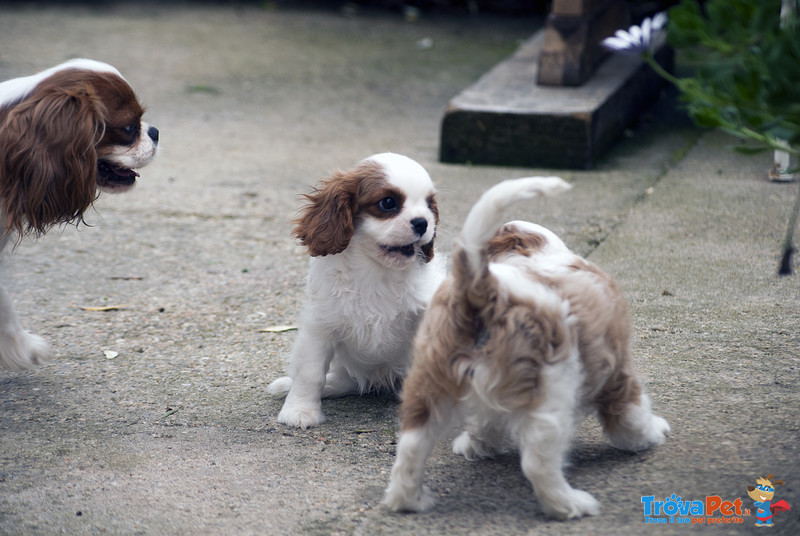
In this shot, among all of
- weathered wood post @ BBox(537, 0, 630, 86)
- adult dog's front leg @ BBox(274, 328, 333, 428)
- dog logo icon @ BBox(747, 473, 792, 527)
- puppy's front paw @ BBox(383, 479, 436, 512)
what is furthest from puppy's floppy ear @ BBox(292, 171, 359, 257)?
weathered wood post @ BBox(537, 0, 630, 86)

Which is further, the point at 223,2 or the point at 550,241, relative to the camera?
the point at 223,2

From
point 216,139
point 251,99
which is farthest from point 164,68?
point 216,139

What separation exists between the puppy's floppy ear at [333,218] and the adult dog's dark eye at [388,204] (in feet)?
0.32

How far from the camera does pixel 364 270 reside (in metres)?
3.22

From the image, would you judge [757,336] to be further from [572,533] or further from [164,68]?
[164,68]

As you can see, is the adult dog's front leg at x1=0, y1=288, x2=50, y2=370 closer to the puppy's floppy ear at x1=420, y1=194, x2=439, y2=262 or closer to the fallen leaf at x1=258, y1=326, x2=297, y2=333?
the fallen leaf at x1=258, y1=326, x2=297, y2=333

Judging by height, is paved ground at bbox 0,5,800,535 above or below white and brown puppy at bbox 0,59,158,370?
below

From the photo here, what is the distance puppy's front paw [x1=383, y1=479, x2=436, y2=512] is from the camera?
2553 mm

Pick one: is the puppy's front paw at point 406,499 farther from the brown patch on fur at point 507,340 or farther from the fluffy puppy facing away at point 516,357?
the brown patch on fur at point 507,340

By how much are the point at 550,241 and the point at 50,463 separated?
1.82m

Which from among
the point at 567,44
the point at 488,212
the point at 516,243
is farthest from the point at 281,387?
the point at 567,44

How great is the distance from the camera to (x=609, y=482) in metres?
2.67

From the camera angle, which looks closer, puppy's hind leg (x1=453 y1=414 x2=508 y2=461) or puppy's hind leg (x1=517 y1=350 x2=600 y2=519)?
puppy's hind leg (x1=517 y1=350 x2=600 y2=519)

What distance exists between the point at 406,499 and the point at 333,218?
3.45ft
